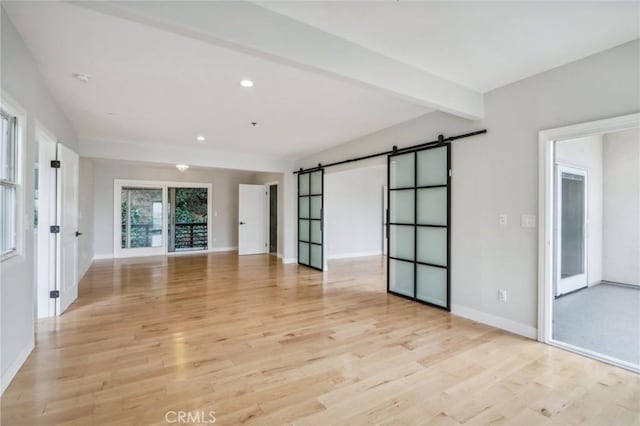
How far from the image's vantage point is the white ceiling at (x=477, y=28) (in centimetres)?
211

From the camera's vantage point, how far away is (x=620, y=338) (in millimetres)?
3111

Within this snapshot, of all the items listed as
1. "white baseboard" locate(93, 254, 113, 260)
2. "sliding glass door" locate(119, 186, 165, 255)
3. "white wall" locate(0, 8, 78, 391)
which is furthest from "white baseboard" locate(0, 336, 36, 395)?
"sliding glass door" locate(119, 186, 165, 255)

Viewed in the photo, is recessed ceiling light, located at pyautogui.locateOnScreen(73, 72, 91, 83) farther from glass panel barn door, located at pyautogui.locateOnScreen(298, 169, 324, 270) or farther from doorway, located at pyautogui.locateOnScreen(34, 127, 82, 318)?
glass panel barn door, located at pyautogui.locateOnScreen(298, 169, 324, 270)

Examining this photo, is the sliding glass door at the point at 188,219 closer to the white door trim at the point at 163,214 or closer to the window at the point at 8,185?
the white door trim at the point at 163,214

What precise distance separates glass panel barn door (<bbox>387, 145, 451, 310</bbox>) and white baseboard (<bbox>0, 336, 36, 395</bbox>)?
4.21 m

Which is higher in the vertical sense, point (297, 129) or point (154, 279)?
Answer: point (297, 129)

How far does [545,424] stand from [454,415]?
0.52 metres

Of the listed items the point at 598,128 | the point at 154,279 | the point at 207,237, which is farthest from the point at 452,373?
the point at 207,237

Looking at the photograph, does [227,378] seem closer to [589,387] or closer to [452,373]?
[452,373]

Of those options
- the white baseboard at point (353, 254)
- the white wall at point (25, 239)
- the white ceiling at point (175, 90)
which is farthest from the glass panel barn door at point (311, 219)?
the white wall at point (25, 239)

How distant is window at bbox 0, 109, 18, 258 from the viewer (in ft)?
7.77

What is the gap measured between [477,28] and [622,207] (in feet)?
16.1

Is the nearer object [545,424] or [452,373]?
[545,424]

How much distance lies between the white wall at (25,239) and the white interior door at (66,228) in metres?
1.03
